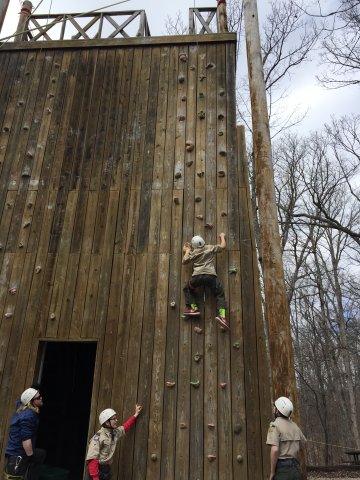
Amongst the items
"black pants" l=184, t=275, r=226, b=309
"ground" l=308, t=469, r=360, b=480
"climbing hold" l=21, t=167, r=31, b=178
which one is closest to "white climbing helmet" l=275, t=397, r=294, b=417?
"black pants" l=184, t=275, r=226, b=309

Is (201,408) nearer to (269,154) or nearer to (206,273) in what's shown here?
(206,273)

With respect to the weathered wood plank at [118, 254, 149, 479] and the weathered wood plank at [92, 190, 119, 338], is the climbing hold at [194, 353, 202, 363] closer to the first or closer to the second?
the weathered wood plank at [118, 254, 149, 479]

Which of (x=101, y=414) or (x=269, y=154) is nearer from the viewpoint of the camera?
(x=101, y=414)

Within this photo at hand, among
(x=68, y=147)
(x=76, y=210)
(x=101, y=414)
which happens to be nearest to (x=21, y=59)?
(x=68, y=147)

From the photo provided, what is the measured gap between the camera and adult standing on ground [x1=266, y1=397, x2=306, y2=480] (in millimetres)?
3750

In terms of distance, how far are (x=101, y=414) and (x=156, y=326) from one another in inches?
50.9

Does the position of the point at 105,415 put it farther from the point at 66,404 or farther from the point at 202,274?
the point at 66,404

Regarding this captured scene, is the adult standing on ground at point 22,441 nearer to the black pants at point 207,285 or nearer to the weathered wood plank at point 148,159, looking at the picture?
the black pants at point 207,285

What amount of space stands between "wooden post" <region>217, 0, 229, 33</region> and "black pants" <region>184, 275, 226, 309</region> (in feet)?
16.0

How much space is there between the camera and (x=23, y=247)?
5.89 m

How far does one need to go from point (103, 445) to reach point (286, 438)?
1995 millimetres

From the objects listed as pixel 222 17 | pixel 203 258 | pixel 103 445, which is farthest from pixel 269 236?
pixel 222 17

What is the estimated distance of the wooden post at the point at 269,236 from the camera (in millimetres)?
4156

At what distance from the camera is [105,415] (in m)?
4.37
